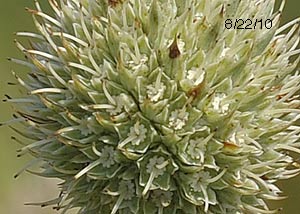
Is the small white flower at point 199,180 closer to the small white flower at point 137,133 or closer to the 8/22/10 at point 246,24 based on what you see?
the small white flower at point 137,133

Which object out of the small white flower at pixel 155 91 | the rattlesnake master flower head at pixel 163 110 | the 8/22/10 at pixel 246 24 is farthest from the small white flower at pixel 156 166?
the 8/22/10 at pixel 246 24

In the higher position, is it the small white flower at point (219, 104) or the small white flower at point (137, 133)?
the small white flower at point (219, 104)

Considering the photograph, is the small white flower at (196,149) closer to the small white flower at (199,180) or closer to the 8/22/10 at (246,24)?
the small white flower at (199,180)

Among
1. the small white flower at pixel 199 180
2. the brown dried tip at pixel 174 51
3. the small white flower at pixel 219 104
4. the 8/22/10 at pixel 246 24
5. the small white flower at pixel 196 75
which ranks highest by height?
the 8/22/10 at pixel 246 24

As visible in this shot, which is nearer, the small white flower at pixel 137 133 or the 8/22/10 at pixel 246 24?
the small white flower at pixel 137 133

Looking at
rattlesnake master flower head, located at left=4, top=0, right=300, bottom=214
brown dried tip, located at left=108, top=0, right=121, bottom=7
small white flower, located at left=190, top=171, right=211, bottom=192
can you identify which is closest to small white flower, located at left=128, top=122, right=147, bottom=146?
rattlesnake master flower head, located at left=4, top=0, right=300, bottom=214

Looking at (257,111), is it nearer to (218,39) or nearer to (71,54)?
(218,39)

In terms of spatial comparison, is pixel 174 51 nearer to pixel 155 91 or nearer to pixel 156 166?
pixel 155 91
